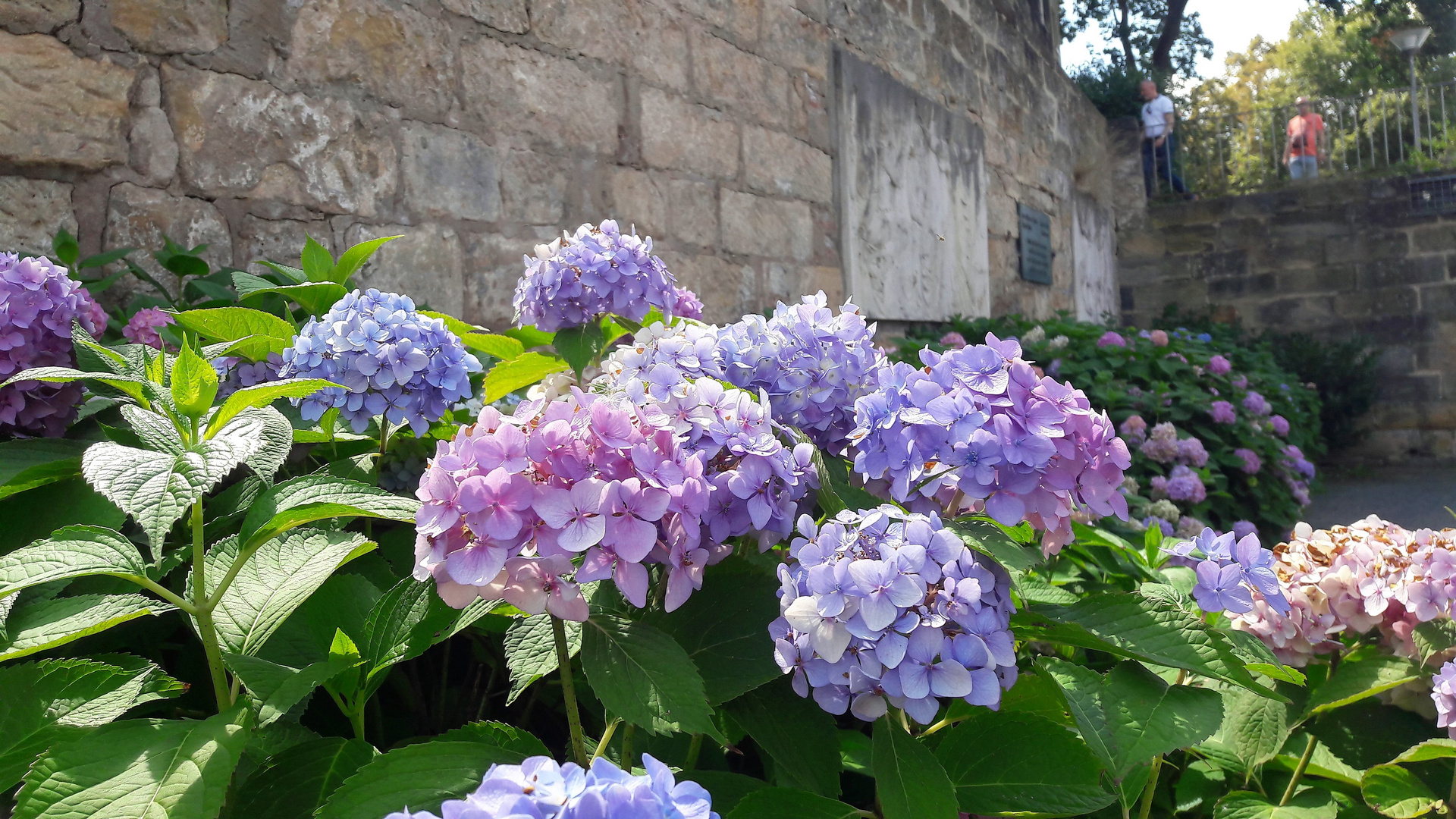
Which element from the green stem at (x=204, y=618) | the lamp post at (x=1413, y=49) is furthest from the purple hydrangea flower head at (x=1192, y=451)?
the lamp post at (x=1413, y=49)

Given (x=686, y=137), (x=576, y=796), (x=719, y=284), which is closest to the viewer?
(x=576, y=796)

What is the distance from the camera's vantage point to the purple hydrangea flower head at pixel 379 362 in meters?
1.17

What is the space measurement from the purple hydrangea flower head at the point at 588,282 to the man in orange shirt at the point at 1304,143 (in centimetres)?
1128

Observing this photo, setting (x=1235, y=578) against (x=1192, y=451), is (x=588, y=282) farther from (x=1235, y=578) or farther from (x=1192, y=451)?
(x=1192, y=451)

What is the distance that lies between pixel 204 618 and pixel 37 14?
5.37 feet

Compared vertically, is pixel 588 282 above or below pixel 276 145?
below

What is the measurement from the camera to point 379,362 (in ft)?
3.85

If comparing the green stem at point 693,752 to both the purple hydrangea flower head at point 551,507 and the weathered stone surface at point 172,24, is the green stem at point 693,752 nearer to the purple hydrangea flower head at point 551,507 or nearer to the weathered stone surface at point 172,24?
the purple hydrangea flower head at point 551,507

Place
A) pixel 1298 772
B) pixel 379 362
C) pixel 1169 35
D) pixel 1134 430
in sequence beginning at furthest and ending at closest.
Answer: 1. pixel 1169 35
2. pixel 1134 430
3. pixel 379 362
4. pixel 1298 772

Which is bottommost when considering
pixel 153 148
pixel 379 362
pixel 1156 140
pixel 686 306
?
pixel 379 362

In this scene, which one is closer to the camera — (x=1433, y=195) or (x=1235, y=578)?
(x=1235, y=578)

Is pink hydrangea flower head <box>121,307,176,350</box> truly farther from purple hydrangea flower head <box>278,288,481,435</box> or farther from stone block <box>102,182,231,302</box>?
purple hydrangea flower head <box>278,288,481,435</box>

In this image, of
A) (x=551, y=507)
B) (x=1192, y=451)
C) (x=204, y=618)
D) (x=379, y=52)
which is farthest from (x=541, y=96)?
(x=1192, y=451)

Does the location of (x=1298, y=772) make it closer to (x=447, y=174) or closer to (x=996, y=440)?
(x=996, y=440)
